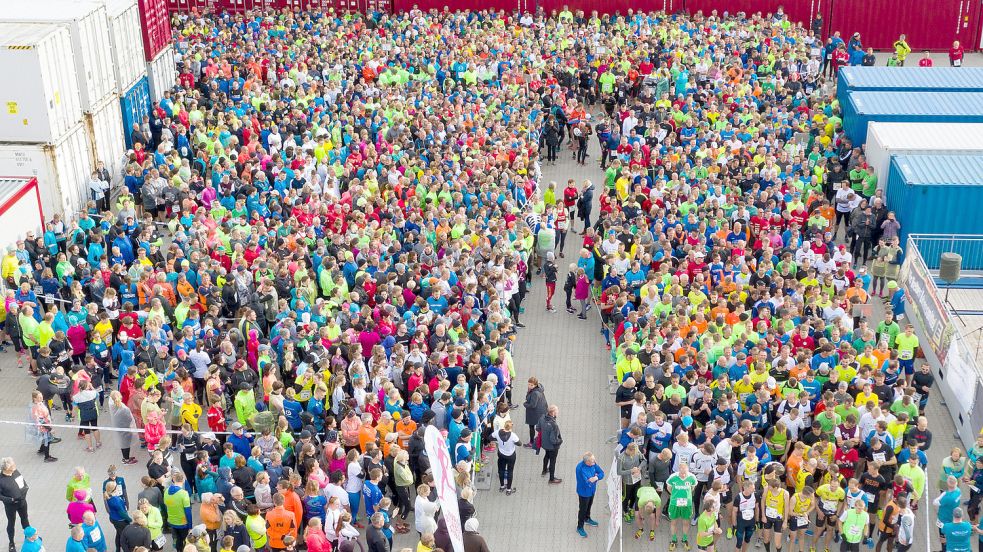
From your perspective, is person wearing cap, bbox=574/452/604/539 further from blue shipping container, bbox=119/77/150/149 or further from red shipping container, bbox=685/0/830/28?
red shipping container, bbox=685/0/830/28

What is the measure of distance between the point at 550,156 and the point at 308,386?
14415 mm

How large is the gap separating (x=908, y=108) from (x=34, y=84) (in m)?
20.3

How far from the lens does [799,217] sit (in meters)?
23.2

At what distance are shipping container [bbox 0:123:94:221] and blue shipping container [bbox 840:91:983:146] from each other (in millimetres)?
18374

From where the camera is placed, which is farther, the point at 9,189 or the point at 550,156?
the point at 550,156

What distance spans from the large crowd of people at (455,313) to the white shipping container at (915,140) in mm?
614

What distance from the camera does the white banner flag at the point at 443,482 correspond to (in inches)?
487

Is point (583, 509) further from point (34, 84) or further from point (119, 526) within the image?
point (34, 84)

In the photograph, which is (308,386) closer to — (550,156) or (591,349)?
(591,349)

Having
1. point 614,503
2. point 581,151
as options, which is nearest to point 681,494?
point 614,503

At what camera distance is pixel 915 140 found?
1017 inches

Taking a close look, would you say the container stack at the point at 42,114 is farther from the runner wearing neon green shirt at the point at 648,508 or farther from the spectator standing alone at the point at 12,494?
the runner wearing neon green shirt at the point at 648,508

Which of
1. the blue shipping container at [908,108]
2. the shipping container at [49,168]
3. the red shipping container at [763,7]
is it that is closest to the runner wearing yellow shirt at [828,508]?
the blue shipping container at [908,108]

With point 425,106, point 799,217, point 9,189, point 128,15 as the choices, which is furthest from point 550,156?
point 9,189
